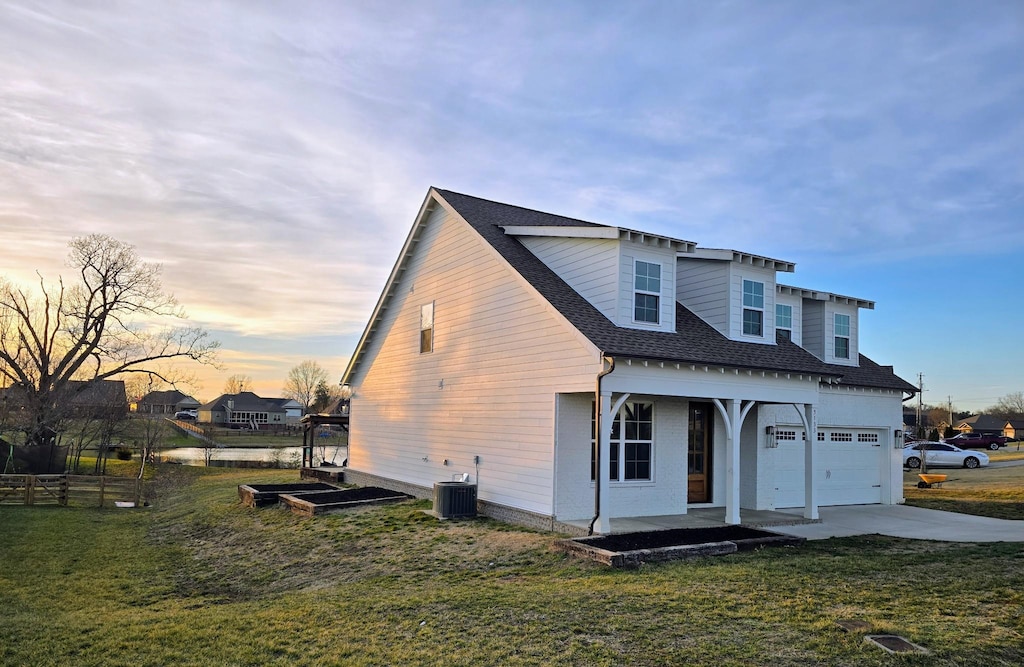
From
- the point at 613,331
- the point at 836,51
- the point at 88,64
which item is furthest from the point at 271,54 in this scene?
the point at 836,51

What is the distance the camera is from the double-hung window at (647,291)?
14.1 metres

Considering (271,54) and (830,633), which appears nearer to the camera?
(830,633)

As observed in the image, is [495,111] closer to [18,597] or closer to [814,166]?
[814,166]

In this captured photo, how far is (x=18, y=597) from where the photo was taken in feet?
34.9

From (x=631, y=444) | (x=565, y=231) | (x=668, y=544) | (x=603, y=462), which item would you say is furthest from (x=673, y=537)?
(x=565, y=231)

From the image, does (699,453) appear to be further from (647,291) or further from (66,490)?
(66,490)

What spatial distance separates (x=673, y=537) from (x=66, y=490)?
62.1 feet

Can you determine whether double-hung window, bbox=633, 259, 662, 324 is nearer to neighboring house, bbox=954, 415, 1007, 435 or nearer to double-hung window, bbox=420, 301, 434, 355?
double-hung window, bbox=420, 301, 434, 355

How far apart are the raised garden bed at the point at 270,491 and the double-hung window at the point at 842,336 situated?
15.2 meters

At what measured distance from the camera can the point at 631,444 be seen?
14164 millimetres

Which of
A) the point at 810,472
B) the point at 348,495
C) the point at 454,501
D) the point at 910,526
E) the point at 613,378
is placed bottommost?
the point at 348,495

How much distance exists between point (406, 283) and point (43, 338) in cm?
2493

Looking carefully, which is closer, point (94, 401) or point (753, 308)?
point (753, 308)

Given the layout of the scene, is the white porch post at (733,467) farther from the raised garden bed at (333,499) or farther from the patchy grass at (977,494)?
the raised garden bed at (333,499)
